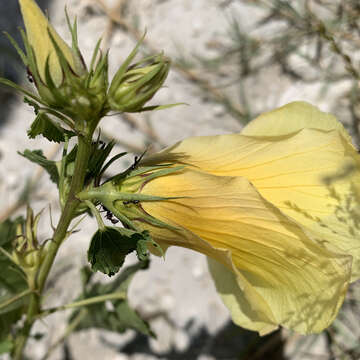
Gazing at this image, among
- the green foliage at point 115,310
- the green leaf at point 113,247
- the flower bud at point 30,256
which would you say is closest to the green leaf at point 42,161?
the flower bud at point 30,256

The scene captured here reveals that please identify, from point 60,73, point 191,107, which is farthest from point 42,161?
point 191,107

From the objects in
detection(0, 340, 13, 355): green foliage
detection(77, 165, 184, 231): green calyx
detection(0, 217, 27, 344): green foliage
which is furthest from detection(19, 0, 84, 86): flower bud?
detection(0, 340, 13, 355): green foliage

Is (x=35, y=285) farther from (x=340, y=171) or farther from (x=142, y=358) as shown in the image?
(x=142, y=358)

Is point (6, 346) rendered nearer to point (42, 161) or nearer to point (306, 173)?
point (42, 161)

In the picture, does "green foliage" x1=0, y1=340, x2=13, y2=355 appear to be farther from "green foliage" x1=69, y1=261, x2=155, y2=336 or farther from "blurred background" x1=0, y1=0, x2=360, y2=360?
"blurred background" x1=0, y1=0, x2=360, y2=360

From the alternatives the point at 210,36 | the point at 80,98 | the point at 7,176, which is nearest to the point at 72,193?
the point at 80,98
